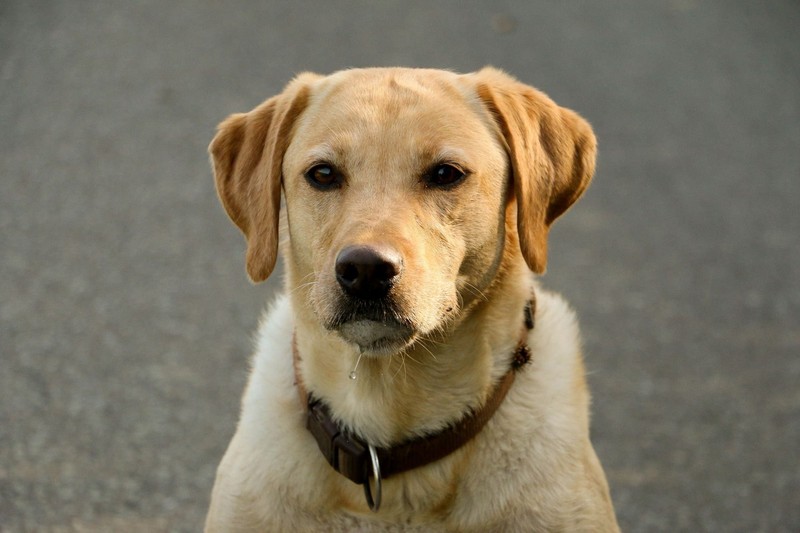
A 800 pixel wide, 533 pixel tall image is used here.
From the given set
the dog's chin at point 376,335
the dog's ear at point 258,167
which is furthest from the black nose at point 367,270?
the dog's ear at point 258,167

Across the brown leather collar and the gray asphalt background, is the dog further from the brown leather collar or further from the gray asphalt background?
the gray asphalt background

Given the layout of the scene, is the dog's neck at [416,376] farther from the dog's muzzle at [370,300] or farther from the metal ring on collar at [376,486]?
the dog's muzzle at [370,300]

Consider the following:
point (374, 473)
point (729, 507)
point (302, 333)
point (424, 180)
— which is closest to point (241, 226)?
point (302, 333)

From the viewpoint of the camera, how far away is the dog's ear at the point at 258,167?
3.41 metres

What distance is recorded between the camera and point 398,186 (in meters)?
3.17

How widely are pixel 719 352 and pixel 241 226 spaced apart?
12.2ft

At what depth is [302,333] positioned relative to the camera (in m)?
3.45

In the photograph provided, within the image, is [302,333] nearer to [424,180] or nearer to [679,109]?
[424,180]

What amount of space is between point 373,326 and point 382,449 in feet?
1.58

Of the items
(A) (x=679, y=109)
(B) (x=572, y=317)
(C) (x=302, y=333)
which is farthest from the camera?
(A) (x=679, y=109)

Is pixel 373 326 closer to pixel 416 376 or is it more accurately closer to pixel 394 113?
pixel 416 376

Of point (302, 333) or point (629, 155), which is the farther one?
point (629, 155)

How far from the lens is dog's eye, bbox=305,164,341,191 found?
3.24 m

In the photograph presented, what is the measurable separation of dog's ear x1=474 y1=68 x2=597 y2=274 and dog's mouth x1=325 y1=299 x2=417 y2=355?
→ 52 cm
